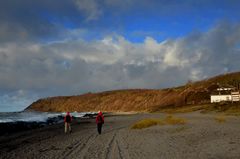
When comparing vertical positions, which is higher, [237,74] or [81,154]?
[237,74]

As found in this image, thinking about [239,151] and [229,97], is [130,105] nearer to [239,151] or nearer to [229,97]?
[229,97]

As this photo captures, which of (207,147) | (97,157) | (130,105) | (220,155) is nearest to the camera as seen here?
(220,155)

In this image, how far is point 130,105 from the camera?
640 ft

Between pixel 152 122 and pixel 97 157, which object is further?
pixel 152 122

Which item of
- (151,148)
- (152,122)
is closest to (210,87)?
(152,122)

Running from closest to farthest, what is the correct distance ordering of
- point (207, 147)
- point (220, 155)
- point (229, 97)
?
point (220, 155)
point (207, 147)
point (229, 97)

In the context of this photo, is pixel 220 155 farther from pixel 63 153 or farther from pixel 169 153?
pixel 63 153

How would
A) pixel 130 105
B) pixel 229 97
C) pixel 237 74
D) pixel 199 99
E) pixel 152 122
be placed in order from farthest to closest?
1. pixel 130 105
2. pixel 237 74
3. pixel 199 99
4. pixel 229 97
5. pixel 152 122

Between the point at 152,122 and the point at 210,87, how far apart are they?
3760 inches

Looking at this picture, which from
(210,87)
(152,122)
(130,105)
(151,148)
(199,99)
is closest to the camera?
(151,148)

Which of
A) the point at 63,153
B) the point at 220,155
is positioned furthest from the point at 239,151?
the point at 63,153

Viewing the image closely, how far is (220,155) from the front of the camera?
13.8 m

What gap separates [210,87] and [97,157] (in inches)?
4592

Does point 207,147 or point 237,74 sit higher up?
point 237,74
